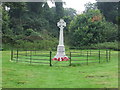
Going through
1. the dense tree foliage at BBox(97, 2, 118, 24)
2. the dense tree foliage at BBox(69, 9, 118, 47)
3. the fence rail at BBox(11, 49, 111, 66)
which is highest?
the dense tree foliage at BBox(97, 2, 118, 24)

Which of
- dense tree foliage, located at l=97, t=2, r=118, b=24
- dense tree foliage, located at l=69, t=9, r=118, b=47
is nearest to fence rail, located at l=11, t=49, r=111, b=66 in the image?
dense tree foliage, located at l=69, t=9, r=118, b=47

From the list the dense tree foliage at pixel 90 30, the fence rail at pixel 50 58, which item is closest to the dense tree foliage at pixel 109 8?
the dense tree foliage at pixel 90 30

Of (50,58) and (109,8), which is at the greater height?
(109,8)

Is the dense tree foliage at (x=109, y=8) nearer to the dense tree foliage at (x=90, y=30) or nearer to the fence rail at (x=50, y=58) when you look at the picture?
the dense tree foliage at (x=90, y=30)

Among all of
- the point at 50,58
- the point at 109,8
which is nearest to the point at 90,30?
the point at 109,8

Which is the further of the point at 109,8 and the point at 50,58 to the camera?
the point at 109,8

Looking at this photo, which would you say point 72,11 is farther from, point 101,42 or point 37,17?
point 101,42

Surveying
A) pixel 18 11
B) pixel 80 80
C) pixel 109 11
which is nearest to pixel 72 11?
pixel 109 11

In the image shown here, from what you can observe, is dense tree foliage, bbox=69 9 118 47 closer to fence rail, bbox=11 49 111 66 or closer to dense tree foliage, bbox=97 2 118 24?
dense tree foliage, bbox=97 2 118 24

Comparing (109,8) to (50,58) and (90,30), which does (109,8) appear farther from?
(50,58)

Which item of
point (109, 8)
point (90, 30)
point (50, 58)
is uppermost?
point (109, 8)

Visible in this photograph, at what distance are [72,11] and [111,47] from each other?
1798 inches

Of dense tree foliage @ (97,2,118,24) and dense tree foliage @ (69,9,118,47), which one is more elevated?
dense tree foliage @ (97,2,118,24)

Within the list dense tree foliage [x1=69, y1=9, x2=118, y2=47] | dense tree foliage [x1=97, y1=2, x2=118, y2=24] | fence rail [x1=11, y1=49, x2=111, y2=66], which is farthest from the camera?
dense tree foliage [x1=97, y1=2, x2=118, y2=24]
